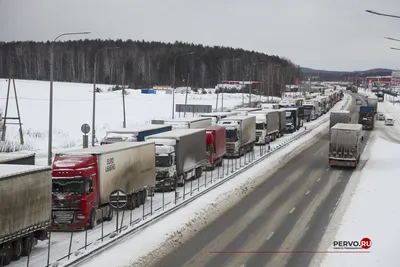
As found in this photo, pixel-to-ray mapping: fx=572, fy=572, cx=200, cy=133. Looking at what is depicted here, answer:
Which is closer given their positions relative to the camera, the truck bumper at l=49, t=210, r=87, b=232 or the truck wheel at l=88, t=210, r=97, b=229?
the truck bumper at l=49, t=210, r=87, b=232

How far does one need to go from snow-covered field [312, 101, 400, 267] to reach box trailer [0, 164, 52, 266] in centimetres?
970

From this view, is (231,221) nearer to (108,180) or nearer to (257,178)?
(108,180)

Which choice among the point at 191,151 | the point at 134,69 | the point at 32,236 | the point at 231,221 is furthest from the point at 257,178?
the point at 134,69

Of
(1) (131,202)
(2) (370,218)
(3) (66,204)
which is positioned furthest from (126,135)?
(2) (370,218)

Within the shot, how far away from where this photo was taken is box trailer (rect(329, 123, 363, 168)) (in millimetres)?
43188

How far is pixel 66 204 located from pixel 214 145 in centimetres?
1999

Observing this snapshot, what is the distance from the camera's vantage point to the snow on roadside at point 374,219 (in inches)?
806

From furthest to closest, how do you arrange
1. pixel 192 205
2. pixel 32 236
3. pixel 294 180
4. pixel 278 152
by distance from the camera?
pixel 278 152
pixel 294 180
pixel 192 205
pixel 32 236

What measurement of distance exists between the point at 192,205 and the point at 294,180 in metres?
11.7

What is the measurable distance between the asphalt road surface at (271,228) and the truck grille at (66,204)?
Answer: 464cm

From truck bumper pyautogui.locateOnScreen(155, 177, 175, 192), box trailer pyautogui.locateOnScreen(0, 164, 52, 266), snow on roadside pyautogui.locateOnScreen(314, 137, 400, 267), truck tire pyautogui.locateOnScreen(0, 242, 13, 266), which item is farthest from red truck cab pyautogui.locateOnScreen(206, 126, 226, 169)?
truck tire pyautogui.locateOnScreen(0, 242, 13, 266)

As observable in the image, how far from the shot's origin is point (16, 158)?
23.9 metres

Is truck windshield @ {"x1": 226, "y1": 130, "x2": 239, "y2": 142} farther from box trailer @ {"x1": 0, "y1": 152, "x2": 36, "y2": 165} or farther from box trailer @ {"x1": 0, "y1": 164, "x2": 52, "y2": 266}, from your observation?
box trailer @ {"x1": 0, "y1": 164, "x2": 52, "y2": 266}

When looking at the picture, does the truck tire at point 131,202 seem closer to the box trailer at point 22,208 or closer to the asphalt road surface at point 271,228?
the asphalt road surface at point 271,228
